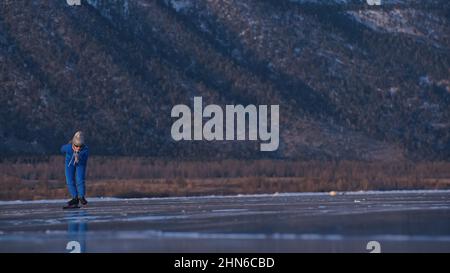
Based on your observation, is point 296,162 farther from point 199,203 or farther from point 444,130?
point 199,203

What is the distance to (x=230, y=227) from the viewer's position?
2884cm

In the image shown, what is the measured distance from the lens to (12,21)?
91.1 m

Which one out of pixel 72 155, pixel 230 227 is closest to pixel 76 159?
pixel 72 155

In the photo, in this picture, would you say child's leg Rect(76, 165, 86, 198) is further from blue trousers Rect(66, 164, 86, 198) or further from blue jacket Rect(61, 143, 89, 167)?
blue jacket Rect(61, 143, 89, 167)

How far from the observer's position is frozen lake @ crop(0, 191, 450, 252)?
78.6ft

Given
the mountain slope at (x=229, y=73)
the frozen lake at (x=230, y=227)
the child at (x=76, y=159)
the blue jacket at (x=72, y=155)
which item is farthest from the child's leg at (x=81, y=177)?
the mountain slope at (x=229, y=73)

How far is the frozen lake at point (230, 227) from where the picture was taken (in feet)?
78.6

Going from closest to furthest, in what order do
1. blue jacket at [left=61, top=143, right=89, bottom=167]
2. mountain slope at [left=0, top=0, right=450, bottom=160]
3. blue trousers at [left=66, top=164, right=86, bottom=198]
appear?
blue jacket at [left=61, top=143, right=89, bottom=167] < blue trousers at [left=66, top=164, right=86, bottom=198] < mountain slope at [left=0, top=0, right=450, bottom=160]

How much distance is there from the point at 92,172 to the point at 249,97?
25091 mm

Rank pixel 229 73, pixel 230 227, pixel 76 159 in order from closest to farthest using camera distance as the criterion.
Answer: pixel 230 227 < pixel 76 159 < pixel 229 73

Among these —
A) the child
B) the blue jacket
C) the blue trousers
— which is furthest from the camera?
the blue trousers

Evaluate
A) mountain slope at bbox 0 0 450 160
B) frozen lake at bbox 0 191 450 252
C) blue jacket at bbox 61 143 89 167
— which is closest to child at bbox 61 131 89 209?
blue jacket at bbox 61 143 89 167

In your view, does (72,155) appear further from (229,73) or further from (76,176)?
(229,73)
